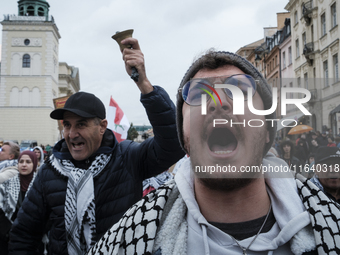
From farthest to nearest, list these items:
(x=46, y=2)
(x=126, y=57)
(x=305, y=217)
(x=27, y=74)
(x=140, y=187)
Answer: (x=46, y=2), (x=27, y=74), (x=140, y=187), (x=126, y=57), (x=305, y=217)

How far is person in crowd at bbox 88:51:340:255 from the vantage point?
3.82 ft

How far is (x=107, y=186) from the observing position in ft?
7.80

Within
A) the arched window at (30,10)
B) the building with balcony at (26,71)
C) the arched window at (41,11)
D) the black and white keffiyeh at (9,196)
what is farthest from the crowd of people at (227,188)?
the arched window at (41,11)

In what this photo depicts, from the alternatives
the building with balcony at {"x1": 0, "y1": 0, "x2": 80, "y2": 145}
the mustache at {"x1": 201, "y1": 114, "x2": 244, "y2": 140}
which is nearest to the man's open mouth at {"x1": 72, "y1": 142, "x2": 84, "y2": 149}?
the mustache at {"x1": 201, "y1": 114, "x2": 244, "y2": 140}

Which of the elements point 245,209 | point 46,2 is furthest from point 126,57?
point 46,2

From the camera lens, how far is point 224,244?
4.24ft

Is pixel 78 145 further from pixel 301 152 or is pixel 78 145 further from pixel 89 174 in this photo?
pixel 301 152

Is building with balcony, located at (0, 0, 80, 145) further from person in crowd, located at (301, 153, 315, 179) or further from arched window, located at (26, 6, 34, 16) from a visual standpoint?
person in crowd, located at (301, 153, 315, 179)

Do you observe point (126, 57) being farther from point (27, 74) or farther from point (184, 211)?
point (27, 74)

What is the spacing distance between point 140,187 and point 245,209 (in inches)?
51.6

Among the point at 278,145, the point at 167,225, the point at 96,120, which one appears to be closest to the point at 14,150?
the point at 96,120

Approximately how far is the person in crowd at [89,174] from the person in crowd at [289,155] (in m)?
1.19

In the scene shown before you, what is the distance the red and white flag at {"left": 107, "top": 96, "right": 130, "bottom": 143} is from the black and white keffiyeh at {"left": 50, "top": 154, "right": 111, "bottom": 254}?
508 centimetres

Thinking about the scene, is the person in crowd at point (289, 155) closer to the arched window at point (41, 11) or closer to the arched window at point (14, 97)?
the arched window at point (14, 97)
